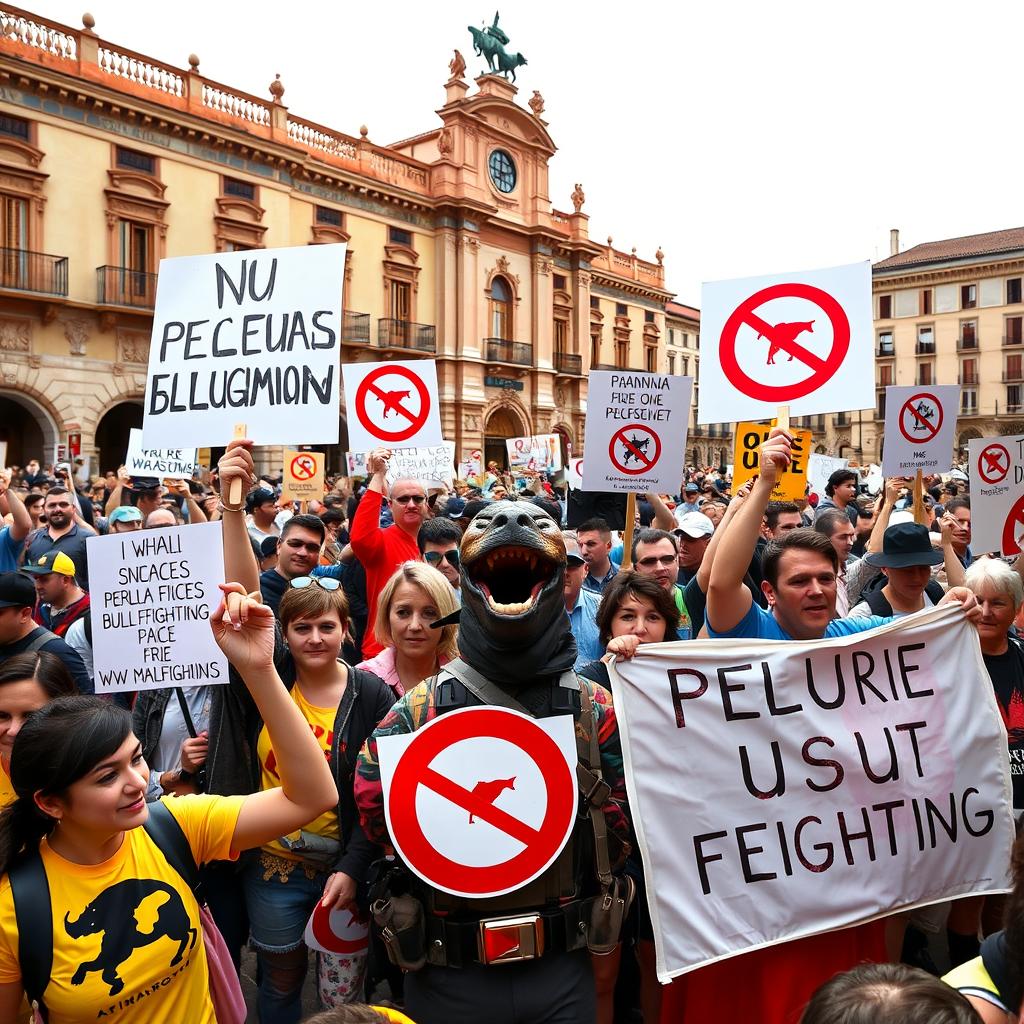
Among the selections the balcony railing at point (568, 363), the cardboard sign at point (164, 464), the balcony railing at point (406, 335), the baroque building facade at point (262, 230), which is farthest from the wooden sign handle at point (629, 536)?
the balcony railing at point (568, 363)

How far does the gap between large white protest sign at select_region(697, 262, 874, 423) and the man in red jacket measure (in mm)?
2158

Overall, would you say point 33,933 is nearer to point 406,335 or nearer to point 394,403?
point 394,403

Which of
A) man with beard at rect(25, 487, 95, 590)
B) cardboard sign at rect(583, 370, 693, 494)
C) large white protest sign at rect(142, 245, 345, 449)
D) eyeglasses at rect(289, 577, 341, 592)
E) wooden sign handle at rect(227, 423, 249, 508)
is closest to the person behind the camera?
wooden sign handle at rect(227, 423, 249, 508)

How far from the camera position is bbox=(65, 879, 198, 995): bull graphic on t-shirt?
183cm

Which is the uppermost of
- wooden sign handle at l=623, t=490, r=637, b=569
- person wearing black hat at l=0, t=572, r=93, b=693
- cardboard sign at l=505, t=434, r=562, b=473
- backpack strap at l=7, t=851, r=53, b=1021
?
cardboard sign at l=505, t=434, r=562, b=473

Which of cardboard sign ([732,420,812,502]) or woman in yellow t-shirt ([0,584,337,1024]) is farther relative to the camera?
cardboard sign ([732,420,812,502])

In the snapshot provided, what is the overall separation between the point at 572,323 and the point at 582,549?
3444 cm

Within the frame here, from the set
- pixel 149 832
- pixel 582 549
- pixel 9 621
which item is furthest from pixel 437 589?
pixel 582 549

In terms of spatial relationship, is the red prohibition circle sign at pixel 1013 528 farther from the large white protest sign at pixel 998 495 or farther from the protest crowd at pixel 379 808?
the protest crowd at pixel 379 808

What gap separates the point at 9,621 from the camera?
3408 mm

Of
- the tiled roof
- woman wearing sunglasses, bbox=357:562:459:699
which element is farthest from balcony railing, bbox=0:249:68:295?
the tiled roof

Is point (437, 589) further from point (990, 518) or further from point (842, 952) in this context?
point (990, 518)

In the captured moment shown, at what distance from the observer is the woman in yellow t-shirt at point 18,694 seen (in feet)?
8.48

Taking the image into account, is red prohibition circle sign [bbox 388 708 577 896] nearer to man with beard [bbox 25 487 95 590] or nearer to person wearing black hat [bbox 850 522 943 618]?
person wearing black hat [bbox 850 522 943 618]
